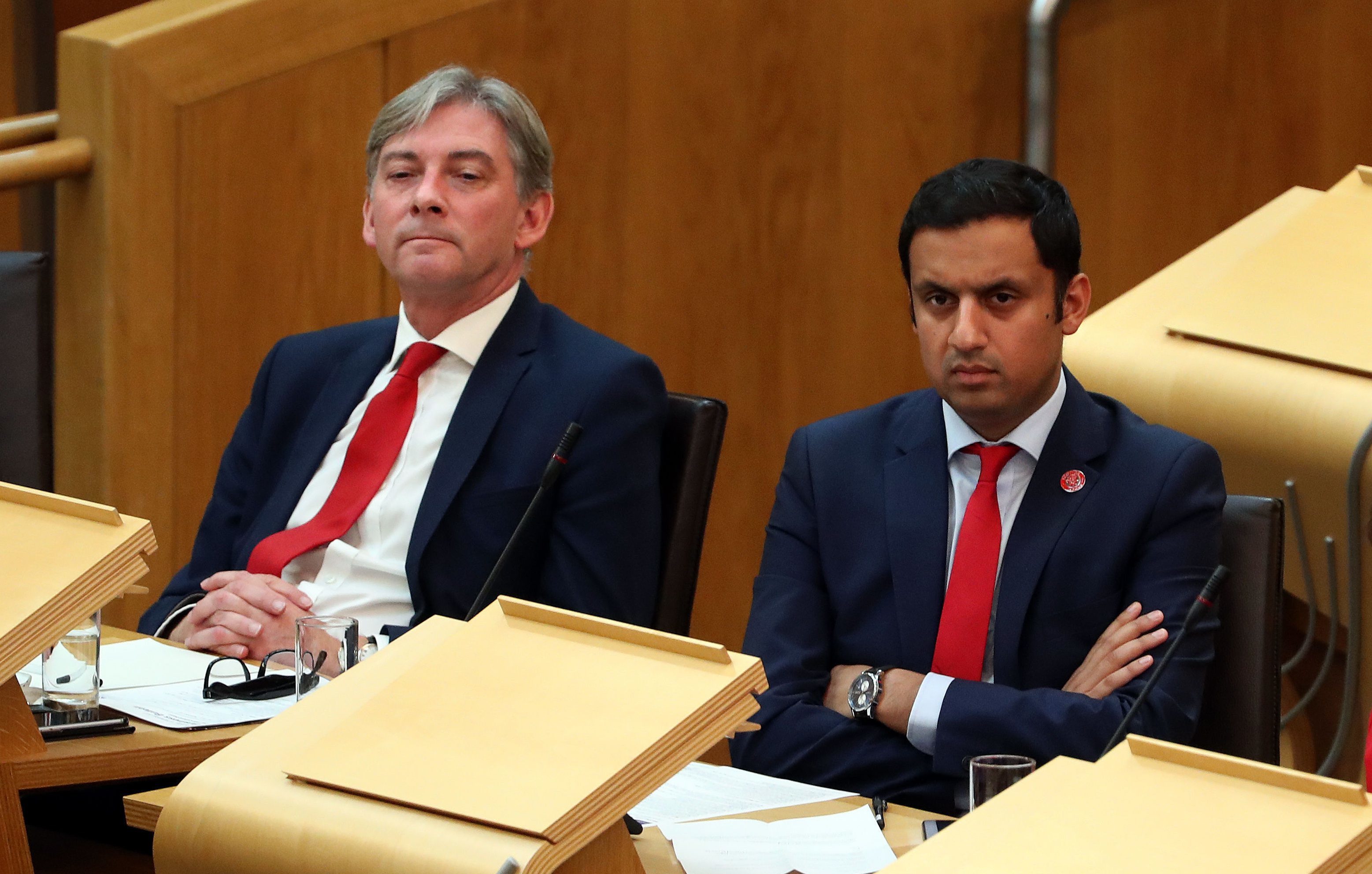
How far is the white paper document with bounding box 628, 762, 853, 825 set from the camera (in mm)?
1552

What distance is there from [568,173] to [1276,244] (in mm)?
1679

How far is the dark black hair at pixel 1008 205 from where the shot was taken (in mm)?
2100

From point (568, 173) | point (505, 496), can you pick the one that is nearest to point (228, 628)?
point (505, 496)

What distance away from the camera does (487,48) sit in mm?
3791

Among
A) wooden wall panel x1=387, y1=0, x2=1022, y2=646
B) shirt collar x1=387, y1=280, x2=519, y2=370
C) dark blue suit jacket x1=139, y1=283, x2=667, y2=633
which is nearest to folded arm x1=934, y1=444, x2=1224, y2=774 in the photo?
dark blue suit jacket x1=139, y1=283, x2=667, y2=633

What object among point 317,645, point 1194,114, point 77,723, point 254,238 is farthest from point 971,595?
point 1194,114

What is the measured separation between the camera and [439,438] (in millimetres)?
2516

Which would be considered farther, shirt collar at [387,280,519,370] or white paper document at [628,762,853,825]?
shirt collar at [387,280,519,370]

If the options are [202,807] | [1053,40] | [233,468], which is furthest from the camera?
[1053,40]

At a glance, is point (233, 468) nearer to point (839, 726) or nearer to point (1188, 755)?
point (839, 726)

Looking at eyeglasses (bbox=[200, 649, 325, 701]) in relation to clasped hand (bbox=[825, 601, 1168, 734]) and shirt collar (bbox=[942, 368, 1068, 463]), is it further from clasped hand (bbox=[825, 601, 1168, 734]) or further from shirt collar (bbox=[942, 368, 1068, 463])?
shirt collar (bbox=[942, 368, 1068, 463])

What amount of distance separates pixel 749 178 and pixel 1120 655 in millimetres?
2497

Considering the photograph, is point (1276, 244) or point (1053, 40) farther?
point (1053, 40)

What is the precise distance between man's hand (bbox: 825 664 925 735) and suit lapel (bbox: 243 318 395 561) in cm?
86
